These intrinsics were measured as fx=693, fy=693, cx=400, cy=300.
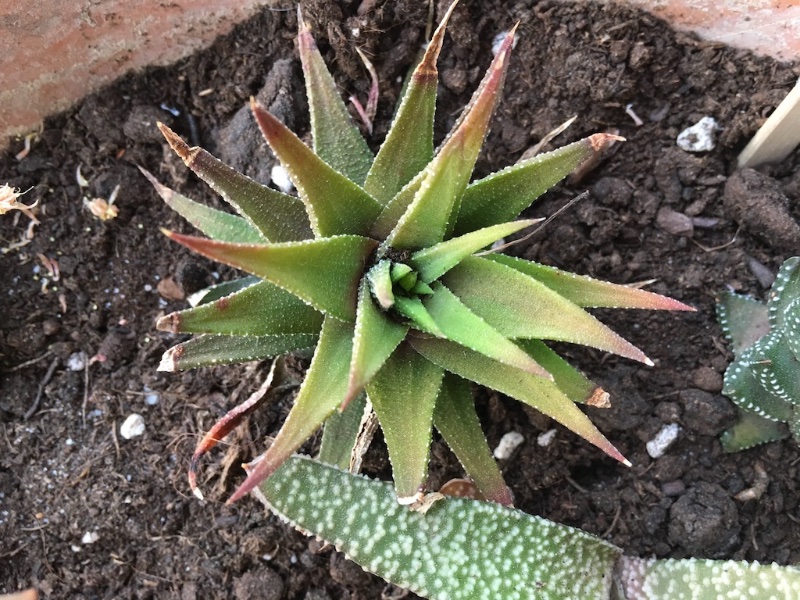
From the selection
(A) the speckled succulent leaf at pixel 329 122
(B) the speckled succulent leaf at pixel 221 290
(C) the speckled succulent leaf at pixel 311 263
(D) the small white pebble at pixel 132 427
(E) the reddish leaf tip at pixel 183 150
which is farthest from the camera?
(D) the small white pebble at pixel 132 427

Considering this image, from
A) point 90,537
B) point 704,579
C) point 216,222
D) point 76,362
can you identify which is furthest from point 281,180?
point 704,579

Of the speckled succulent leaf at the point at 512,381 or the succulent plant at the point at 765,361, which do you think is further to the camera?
the succulent plant at the point at 765,361

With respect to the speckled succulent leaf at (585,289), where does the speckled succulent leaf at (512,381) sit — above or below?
below

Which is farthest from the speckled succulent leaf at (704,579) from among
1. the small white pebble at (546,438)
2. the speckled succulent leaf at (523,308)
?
the speckled succulent leaf at (523,308)

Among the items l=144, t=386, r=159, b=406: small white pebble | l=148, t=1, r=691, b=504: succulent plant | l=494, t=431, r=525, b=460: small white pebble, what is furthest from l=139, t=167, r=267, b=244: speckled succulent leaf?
l=494, t=431, r=525, b=460: small white pebble

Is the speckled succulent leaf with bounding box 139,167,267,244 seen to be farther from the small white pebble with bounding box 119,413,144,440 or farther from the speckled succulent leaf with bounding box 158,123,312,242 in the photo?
the small white pebble with bounding box 119,413,144,440

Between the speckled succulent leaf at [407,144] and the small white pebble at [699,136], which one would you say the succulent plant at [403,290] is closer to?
the speckled succulent leaf at [407,144]

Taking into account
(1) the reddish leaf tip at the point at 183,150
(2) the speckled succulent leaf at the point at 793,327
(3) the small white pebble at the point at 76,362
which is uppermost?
(1) the reddish leaf tip at the point at 183,150

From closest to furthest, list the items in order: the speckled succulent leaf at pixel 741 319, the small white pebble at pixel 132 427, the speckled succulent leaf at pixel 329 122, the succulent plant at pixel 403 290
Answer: the succulent plant at pixel 403 290, the speckled succulent leaf at pixel 329 122, the speckled succulent leaf at pixel 741 319, the small white pebble at pixel 132 427
